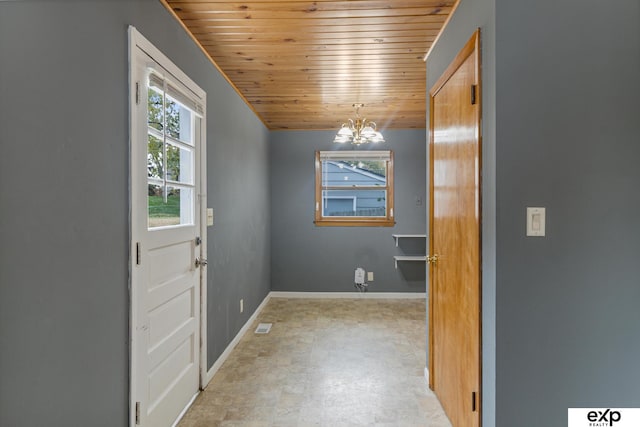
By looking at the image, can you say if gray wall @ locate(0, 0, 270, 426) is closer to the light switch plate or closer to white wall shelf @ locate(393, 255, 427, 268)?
the light switch plate

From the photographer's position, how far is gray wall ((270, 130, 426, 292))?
5016 mm

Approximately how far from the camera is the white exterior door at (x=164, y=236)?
5.26 ft

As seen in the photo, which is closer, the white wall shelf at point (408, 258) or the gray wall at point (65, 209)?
the gray wall at point (65, 209)

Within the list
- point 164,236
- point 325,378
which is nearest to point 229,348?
point 325,378

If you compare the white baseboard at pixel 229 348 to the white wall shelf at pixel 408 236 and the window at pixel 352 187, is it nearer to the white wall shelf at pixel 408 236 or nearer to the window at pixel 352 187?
the window at pixel 352 187

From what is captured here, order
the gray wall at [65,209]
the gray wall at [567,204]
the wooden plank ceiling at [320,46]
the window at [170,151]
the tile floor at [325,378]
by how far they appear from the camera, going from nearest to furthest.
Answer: the gray wall at [65,209] → the gray wall at [567,204] → the window at [170,151] → the wooden plank ceiling at [320,46] → the tile floor at [325,378]

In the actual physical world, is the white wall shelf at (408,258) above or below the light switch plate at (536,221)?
below

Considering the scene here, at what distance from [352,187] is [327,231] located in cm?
74

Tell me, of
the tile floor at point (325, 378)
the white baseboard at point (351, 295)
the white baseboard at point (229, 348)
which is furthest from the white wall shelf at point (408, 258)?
the white baseboard at point (229, 348)

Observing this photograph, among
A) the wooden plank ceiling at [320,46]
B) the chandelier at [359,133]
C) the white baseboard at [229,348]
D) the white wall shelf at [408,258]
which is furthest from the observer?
the white wall shelf at [408,258]

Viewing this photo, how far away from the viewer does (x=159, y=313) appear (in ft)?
6.08

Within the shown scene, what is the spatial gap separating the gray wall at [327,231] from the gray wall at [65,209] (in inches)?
131

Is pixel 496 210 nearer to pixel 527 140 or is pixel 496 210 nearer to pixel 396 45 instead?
pixel 527 140

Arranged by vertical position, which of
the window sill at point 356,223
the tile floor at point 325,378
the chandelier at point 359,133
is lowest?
the tile floor at point 325,378
